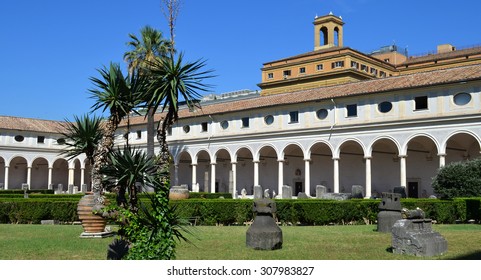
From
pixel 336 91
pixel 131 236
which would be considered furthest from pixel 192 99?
pixel 336 91

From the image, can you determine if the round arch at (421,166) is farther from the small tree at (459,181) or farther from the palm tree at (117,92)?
the palm tree at (117,92)

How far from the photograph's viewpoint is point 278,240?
42.6 feet

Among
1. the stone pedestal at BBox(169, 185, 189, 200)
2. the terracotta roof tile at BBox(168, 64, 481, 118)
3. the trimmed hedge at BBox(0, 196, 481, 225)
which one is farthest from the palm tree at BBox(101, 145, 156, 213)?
the terracotta roof tile at BBox(168, 64, 481, 118)

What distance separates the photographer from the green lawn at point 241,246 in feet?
38.8

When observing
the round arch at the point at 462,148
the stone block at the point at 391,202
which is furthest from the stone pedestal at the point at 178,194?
the round arch at the point at 462,148

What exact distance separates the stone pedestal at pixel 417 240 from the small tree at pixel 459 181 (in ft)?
49.2

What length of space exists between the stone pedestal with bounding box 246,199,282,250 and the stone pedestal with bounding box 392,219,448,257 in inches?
108

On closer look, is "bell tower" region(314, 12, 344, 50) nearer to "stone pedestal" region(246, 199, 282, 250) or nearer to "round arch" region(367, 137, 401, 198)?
"round arch" region(367, 137, 401, 198)

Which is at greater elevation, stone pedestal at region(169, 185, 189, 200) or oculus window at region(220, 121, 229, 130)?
oculus window at region(220, 121, 229, 130)

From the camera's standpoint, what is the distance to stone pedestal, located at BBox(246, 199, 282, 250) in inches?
505

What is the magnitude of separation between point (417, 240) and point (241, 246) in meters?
4.27
